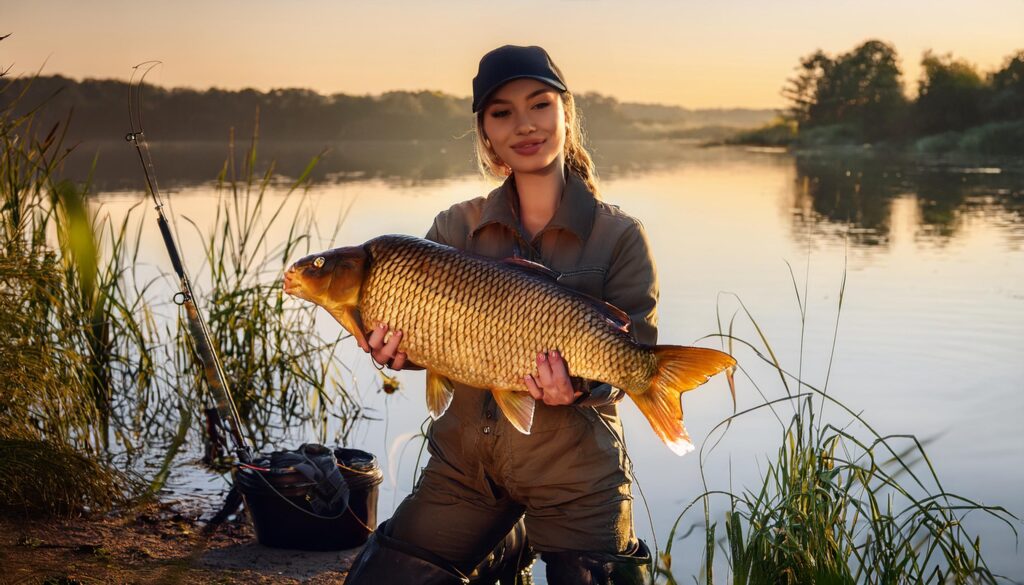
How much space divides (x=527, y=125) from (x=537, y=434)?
30.9 inches

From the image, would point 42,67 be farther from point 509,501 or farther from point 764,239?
point 764,239

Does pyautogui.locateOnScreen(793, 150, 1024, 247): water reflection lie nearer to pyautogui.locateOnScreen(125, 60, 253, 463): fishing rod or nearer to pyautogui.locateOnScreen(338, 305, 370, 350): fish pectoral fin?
pyautogui.locateOnScreen(125, 60, 253, 463): fishing rod

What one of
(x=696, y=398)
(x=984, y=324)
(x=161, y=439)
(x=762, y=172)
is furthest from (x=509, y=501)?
(x=762, y=172)

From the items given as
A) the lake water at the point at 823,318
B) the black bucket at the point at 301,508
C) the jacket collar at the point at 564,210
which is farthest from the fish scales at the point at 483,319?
the black bucket at the point at 301,508

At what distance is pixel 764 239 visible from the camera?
1398 cm

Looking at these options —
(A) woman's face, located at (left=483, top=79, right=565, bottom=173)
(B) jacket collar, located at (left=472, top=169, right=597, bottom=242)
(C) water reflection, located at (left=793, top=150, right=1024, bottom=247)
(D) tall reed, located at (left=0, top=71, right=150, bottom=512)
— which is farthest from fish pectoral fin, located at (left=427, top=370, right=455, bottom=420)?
(C) water reflection, located at (left=793, top=150, right=1024, bottom=247)

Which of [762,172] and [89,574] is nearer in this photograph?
[89,574]

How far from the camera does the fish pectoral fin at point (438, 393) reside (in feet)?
8.17

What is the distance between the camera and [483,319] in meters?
2.29

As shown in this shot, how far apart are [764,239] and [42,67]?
10953 millimetres

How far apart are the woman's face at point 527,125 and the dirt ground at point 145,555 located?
64.3 inches

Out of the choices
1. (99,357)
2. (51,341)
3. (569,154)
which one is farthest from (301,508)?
(99,357)

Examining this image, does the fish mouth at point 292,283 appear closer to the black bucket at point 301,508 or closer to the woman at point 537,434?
→ the woman at point 537,434

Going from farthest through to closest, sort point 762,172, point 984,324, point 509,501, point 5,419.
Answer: point 762,172 < point 984,324 < point 5,419 < point 509,501
